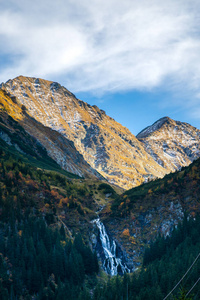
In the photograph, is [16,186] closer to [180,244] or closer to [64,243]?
[64,243]

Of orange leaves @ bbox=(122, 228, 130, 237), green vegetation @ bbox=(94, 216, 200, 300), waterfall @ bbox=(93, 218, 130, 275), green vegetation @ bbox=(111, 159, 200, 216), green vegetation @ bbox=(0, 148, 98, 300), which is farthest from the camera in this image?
green vegetation @ bbox=(111, 159, 200, 216)

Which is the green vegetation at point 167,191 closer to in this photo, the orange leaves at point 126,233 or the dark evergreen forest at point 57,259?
the orange leaves at point 126,233

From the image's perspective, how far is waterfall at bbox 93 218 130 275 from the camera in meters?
118

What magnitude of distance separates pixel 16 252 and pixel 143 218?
6501cm

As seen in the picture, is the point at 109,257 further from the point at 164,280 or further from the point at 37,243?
the point at 164,280

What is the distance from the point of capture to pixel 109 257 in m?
Result: 126

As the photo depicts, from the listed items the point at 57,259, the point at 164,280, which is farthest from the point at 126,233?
the point at 164,280

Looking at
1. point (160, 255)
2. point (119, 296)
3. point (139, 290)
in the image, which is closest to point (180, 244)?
point (160, 255)

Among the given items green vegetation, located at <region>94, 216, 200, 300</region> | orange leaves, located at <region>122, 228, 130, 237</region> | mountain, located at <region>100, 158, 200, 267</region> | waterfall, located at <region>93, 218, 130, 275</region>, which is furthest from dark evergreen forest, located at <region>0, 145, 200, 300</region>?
orange leaves, located at <region>122, 228, 130, 237</region>

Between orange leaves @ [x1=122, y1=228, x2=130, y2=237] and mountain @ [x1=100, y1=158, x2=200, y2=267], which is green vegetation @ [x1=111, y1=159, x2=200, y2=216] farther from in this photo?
orange leaves @ [x1=122, y1=228, x2=130, y2=237]

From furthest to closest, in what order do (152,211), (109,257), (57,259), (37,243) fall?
1. (152,211)
2. (109,257)
3. (37,243)
4. (57,259)

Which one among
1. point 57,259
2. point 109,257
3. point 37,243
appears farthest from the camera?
point 109,257

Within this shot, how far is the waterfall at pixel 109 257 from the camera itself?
118 m

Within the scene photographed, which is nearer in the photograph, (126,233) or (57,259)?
(57,259)
